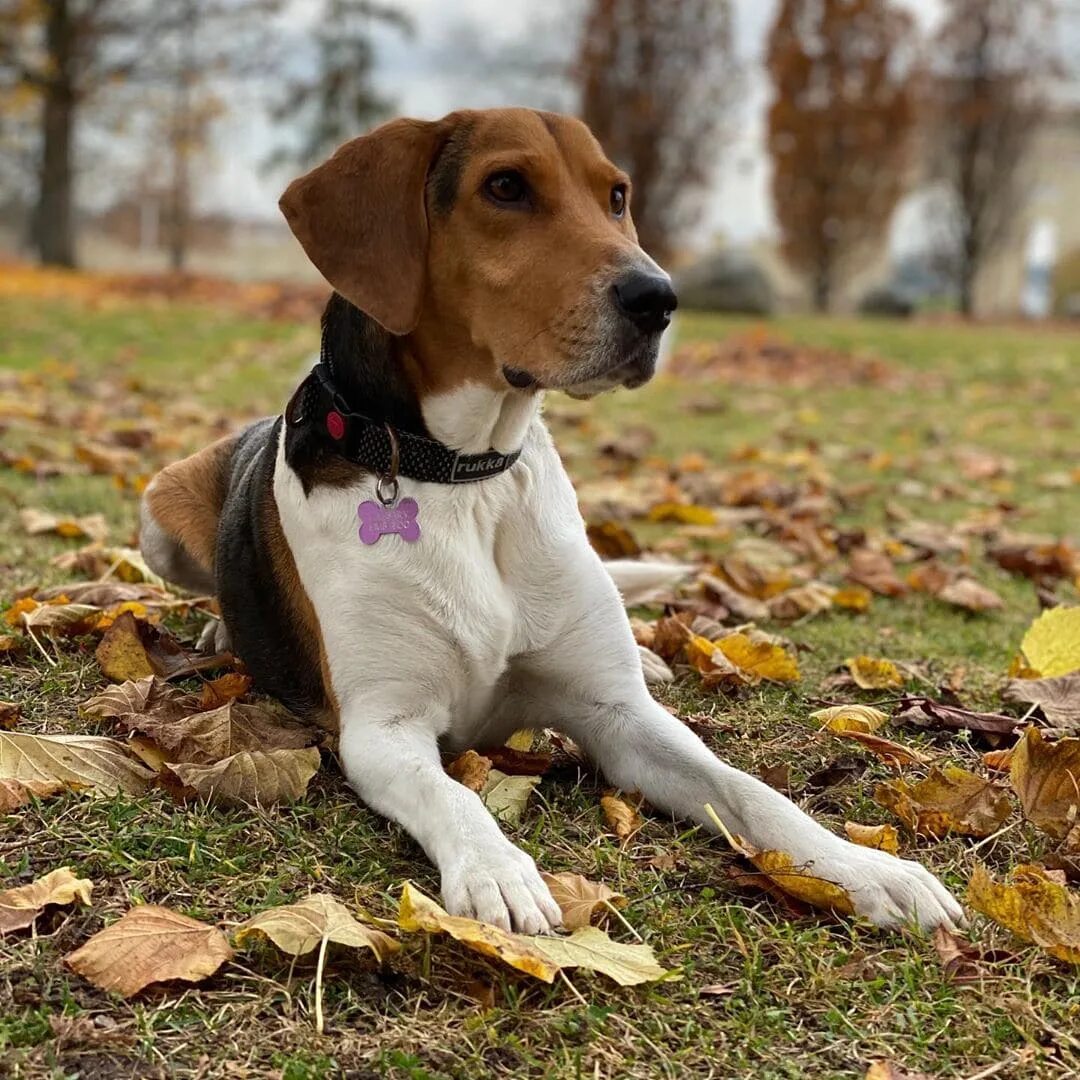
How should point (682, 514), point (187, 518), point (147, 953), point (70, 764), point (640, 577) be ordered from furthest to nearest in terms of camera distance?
1. point (682, 514)
2. point (640, 577)
3. point (187, 518)
4. point (70, 764)
5. point (147, 953)

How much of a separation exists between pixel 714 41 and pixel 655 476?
2003 centimetres

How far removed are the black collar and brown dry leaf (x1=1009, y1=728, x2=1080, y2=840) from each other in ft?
4.64

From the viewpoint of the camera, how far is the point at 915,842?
2.89 metres

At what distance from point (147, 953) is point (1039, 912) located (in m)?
1.59

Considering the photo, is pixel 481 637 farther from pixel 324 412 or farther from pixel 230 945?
Answer: pixel 230 945

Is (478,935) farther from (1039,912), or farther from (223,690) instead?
(223,690)

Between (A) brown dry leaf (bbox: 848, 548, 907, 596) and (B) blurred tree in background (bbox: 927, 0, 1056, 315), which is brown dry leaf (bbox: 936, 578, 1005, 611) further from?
(B) blurred tree in background (bbox: 927, 0, 1056, 315)

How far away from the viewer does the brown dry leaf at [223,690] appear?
11.2 ft

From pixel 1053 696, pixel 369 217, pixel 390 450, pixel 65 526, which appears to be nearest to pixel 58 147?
pixel 65 526

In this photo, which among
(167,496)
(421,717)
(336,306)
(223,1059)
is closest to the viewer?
(223,1059)

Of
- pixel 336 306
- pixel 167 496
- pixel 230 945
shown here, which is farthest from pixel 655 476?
pixel 230 945

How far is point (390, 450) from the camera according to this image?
3.14 m

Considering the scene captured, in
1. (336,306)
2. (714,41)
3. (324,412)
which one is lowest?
(324,412)

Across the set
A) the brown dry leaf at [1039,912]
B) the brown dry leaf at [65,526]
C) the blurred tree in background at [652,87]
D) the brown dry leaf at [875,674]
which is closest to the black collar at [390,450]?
the brown dry leaf at [875,674]
